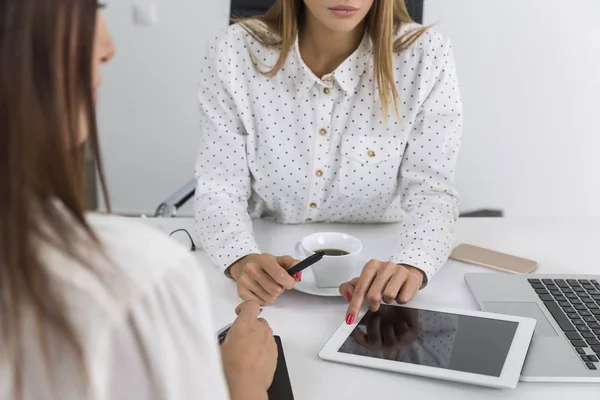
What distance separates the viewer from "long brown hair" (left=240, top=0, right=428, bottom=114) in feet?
4.35

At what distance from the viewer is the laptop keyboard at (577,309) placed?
0.90 m

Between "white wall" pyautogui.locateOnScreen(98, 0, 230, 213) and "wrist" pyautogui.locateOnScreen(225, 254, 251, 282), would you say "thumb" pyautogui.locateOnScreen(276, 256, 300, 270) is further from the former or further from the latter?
"white wall" pyautogui.locateOnScreen(98, 0, 230, 213)

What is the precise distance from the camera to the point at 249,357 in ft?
2.63

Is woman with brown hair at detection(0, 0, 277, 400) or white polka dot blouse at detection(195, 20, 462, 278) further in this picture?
white polka dot blouse at detection(195, 20, 462, 278)

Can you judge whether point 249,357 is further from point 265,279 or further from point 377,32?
point 377,32

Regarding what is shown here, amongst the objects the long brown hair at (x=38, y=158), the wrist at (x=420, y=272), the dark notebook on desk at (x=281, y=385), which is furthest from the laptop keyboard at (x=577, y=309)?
the long brown hair at (x=38, y=158)

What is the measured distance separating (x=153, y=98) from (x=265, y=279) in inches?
72.5

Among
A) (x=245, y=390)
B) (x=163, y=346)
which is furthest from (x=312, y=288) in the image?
(x=163, y=346)

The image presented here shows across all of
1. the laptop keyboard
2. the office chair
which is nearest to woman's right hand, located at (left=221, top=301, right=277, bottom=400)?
the laptop keyboard

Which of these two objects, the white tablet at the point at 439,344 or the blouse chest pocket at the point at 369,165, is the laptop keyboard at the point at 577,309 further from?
the blouse chest pocket at the point at 369,165

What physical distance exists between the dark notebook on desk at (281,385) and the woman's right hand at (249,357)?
1 centimetres

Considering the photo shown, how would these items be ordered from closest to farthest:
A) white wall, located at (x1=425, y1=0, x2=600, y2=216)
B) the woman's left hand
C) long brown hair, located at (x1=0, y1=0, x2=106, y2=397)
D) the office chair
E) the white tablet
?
long brown hair, located at (x1=0, y1=0, x2=106, y2=397) < the white tablet < the woman's left hand < the office chair < white wall, located at (x1=425, y1=0, x2=600, y2=216)

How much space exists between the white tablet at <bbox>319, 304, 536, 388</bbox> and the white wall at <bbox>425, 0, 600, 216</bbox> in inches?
72.5

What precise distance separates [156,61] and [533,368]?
2143 millimetres
